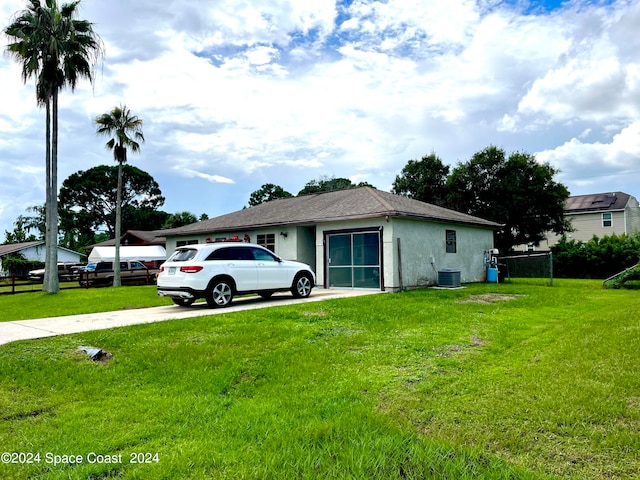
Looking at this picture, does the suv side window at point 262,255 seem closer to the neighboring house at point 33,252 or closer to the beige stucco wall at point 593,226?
the beige stucco wall at point 593,226

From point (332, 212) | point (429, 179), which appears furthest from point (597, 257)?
point (332, 212)

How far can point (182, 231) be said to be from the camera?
2391cm

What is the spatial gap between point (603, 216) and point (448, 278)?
28.5m

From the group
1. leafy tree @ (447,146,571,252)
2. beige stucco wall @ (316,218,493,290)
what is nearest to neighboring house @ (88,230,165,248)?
leafy tree @ (447,146,571,252)

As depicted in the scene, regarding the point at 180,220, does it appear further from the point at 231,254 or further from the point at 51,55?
the point at 231,254

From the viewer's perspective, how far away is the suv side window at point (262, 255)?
12.5 metres

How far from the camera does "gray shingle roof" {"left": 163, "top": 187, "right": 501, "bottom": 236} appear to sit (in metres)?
16.4

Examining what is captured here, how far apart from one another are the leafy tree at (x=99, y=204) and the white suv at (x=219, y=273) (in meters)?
47.0

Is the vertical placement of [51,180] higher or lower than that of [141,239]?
higher

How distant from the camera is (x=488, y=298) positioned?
13250 mm

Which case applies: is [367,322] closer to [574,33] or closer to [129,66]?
[574,33]

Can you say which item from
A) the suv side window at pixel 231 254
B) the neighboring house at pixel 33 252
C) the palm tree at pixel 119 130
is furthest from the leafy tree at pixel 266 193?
the suv side window at pixel 231 254

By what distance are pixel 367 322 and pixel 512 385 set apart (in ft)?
13.4

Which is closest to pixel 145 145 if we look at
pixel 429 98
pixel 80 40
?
pixel 80 40
